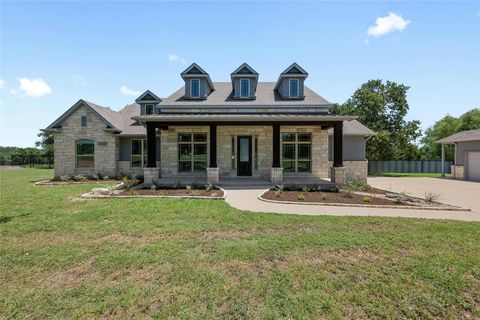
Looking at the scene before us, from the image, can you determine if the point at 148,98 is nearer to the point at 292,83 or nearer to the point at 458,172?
the point at 292,83

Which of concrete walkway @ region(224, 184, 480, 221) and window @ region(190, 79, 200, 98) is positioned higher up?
window @ region(190, 79, 200, 98)

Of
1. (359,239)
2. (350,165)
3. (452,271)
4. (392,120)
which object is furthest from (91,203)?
(392,120)

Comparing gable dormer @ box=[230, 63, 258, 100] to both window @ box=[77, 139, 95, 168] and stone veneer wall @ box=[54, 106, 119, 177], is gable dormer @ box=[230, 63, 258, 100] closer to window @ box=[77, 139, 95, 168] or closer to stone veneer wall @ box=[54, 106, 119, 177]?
stone veneer wall @ box=[54, 106, 119, 177]

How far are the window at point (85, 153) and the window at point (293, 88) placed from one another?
14000 millimetres

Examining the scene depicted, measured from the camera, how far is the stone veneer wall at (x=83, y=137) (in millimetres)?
17047

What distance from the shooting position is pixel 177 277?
3.70 meters

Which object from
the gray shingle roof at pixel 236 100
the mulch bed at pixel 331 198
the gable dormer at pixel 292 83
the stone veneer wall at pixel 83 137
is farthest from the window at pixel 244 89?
the stone veneer wall at pixel 83 137

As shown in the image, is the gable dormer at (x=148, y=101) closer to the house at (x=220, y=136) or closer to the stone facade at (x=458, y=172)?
the house at (x=220, y=136)

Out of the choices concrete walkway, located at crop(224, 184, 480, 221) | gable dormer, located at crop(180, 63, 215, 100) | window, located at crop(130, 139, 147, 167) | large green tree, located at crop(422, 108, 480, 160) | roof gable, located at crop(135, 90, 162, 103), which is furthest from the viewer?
large green tree, located at crop(422, 108, 480, 160)

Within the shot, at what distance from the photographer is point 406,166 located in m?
26.5

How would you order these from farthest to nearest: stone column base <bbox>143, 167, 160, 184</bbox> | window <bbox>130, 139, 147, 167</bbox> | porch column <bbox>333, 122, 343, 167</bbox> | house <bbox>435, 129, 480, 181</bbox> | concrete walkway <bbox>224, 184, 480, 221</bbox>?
house <bbox>435, 129, 480, 181</bbox>, window <bbox>130, 139, 147, 167</bbox>, porch column <bbox>333, 122, 343, 167</bbox>, stone column base <bbox>143, 167, 160, 184</bbox>, concrete walkway <bbox>224, 184, 480, 221</bbox>

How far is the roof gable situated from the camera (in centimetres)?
1827

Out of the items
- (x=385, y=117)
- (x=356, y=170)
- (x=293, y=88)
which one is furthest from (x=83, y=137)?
(x=385, y=117)

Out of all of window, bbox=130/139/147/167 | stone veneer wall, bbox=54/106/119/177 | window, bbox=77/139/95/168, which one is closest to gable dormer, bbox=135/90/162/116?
window, bbox=130/139/147/167
